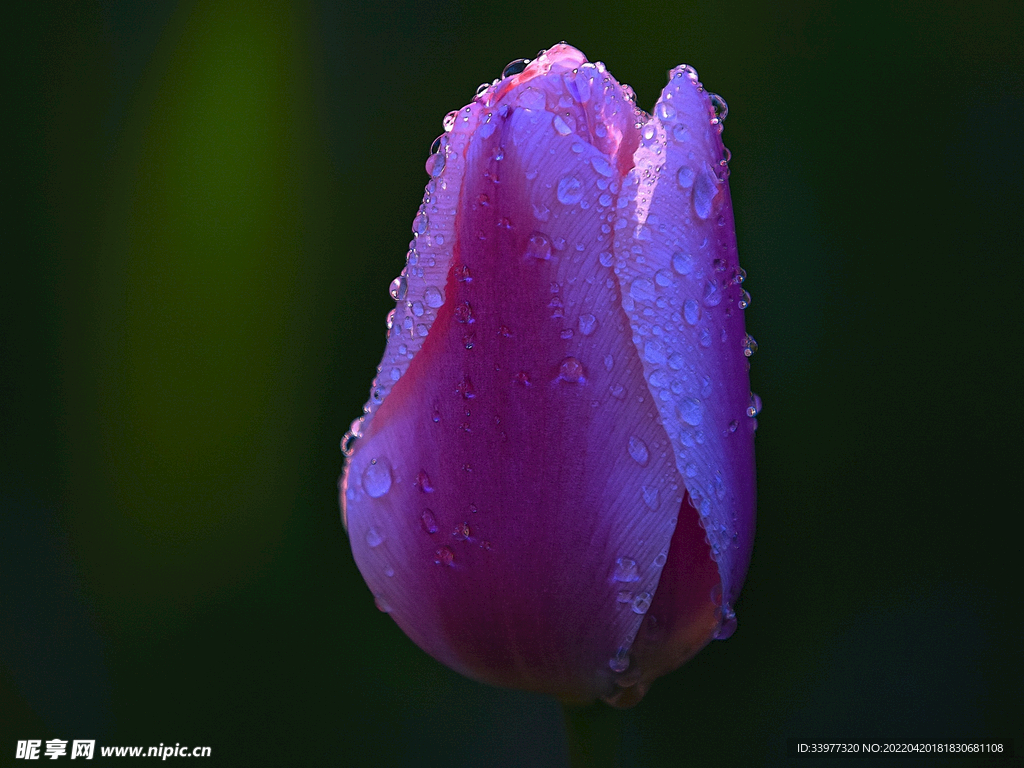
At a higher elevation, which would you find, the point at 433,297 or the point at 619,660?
the point at 433,297

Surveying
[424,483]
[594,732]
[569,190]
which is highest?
[569,190]

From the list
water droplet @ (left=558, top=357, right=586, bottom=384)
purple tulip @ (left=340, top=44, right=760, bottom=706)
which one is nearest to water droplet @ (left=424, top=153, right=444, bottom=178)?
purple tulip @ (left=340, top=44, right=760, bottom=706)

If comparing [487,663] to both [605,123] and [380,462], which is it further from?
[605,123]

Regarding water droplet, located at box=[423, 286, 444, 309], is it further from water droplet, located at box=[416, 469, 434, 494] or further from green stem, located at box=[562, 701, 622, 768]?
green stem, located at box=[562, 701, 622, 768]

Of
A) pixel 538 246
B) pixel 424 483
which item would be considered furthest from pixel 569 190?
pixel 424 483

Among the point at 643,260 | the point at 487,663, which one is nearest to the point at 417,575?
the point at 487,663

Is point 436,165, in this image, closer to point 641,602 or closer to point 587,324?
point 587,324

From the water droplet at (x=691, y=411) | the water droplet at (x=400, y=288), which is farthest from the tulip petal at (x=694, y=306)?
the water droplet at (x=400, y=288)
